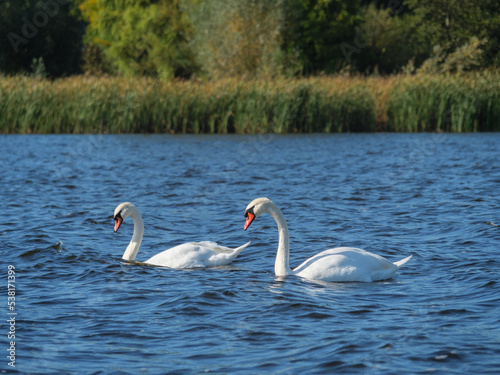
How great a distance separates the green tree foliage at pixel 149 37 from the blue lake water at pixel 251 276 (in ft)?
102

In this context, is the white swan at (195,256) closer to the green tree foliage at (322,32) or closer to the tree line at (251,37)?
the tree line at (251,37)

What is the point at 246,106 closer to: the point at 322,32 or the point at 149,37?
the point at 322,32

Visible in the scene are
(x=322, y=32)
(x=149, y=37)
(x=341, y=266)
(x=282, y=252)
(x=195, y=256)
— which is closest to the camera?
(x=341, y=266)

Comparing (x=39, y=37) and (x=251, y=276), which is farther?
(x=39, y=37)

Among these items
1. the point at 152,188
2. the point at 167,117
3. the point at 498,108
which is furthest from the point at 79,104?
the point at 498,108

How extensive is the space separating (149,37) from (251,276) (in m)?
42.6

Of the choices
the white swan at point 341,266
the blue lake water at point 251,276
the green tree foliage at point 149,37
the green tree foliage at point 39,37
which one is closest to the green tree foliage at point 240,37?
the green tree foliage at point 149,37

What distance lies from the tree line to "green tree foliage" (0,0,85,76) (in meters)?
0.06

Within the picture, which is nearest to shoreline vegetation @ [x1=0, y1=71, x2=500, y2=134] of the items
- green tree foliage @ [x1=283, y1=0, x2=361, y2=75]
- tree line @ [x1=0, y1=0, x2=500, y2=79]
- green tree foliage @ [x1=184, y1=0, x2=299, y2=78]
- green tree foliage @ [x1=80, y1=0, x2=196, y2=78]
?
tree line @ [x1=0, y1=0, x2=500, y2=79]

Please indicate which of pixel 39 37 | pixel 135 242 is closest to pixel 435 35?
pixel 39 37

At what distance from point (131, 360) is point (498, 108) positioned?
77.3 ft

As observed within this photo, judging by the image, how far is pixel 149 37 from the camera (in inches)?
1896

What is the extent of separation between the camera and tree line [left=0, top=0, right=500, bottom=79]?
38250 mm

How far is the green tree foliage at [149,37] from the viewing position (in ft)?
156
